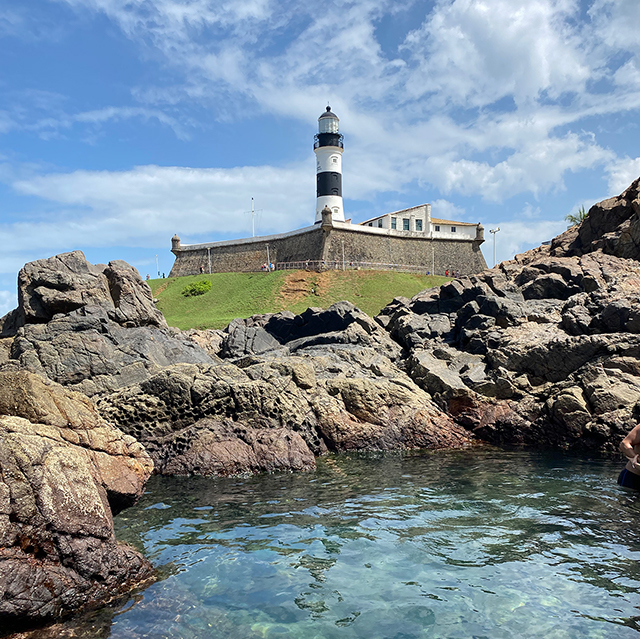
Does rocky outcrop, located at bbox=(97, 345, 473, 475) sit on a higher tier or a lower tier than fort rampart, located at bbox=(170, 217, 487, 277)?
lower

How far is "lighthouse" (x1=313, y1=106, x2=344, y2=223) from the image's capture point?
6856 centimetres

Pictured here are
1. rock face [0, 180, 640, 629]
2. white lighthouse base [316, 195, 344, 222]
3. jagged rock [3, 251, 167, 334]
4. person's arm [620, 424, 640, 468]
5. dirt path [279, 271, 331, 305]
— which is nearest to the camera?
rock face [0, 180, 640, 629]

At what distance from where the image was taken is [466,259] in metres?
71.8

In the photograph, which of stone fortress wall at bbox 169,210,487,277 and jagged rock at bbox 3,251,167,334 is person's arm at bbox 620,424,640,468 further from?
stone fortress wall at bbox 169,210,487,277

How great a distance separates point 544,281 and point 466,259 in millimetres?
46126

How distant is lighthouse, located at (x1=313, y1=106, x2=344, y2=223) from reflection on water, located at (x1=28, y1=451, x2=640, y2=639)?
192ft

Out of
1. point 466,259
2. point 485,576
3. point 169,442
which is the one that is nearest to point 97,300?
point 169,442

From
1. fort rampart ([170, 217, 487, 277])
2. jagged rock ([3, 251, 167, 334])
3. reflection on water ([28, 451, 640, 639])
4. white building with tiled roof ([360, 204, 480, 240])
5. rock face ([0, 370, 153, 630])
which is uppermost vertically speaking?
white building with tiled roof ([360, 204, 480, 240])

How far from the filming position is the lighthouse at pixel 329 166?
68562 millimetres

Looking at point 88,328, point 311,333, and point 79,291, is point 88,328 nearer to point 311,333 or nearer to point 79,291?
point 79,291

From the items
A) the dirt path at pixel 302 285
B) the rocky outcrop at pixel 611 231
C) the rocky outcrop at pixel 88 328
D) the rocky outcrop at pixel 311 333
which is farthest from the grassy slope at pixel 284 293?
the rocky outcrop at pixel 88 328

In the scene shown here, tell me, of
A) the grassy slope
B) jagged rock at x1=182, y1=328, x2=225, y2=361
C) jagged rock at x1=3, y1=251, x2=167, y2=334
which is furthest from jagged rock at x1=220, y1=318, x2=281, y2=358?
the grassy slope

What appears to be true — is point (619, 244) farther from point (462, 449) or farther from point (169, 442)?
point (169, 442)

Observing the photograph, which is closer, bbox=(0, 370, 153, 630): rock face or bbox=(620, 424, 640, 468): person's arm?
bbox=(0, 370, 153, 630): rock face
